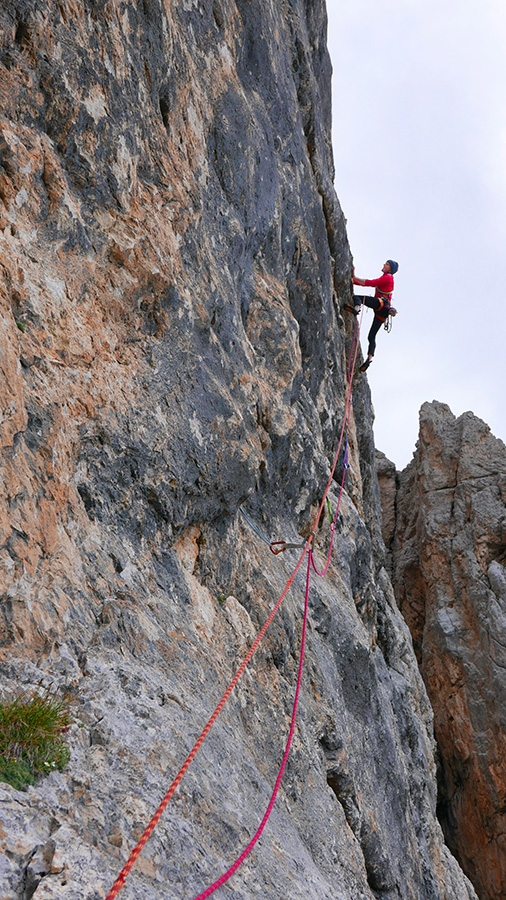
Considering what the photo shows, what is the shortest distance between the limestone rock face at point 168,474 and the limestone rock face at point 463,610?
10.3 metres

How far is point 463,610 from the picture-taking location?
2280 cm

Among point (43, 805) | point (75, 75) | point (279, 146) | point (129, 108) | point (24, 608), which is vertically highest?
point (279, 146)

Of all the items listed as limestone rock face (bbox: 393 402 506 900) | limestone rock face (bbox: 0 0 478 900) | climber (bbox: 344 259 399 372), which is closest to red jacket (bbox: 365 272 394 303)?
climber (bbox: 344 259 399 372)

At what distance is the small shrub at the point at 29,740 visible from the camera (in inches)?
122

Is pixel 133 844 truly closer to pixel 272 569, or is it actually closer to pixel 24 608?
pixel 24 608

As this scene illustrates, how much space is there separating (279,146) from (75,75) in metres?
5.55

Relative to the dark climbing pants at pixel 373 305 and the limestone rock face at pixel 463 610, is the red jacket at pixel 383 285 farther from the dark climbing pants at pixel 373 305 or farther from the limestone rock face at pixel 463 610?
the limestone rock face at pixel 463 610

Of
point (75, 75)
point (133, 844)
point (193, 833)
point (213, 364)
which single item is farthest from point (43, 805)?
point (75, 75)

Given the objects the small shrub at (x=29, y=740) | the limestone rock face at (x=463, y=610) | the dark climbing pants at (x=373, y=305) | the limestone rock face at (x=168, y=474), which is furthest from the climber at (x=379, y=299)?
the small shrub at (x=29, y=740)

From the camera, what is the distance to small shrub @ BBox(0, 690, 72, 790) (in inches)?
122

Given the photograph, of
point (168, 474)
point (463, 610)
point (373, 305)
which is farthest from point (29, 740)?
point (463, 610)

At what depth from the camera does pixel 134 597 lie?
5.02 meters

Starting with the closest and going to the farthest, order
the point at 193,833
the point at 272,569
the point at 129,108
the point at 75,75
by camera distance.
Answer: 1. the point at 193,833
2. the point at 75,75
3. the point at 129,108
4. the point at 272,569

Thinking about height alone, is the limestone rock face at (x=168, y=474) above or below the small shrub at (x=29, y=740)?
above
